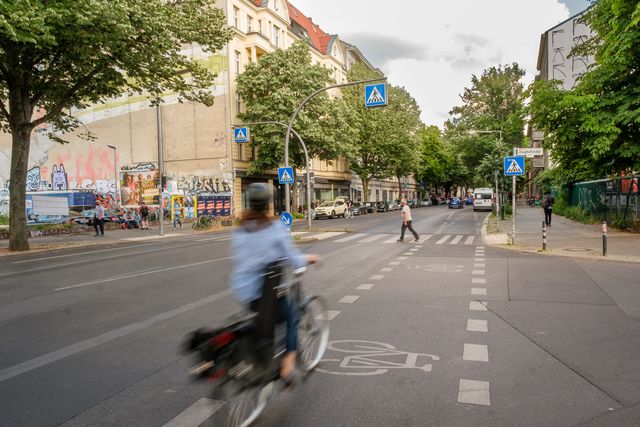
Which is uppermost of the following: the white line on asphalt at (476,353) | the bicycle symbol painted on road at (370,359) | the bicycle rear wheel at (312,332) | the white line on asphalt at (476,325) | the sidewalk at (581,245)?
the bicycle rear wheel at (312,332)

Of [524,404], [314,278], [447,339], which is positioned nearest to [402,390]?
[524,404]

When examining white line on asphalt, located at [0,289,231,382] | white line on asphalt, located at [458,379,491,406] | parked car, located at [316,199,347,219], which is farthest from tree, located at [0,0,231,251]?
parked car, located at [316,199,347,219]

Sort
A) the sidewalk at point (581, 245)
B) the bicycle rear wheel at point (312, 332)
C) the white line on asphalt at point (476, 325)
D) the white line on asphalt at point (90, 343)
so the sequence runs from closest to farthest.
A: the bicycle rear wheel at point (312, 332), the white line on asphalt at point (90, 343), the white line on asphalt at point (476, 325), the sidewalk at point (581, 245)

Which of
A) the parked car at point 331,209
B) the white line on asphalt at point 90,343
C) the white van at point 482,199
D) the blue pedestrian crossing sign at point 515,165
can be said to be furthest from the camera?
the white van at point 482,199

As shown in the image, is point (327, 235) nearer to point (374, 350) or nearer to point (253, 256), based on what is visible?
point (374, 350)

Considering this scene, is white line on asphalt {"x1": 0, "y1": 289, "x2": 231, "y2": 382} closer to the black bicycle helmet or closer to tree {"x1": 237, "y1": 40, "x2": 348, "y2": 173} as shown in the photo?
the black bicycle helmet

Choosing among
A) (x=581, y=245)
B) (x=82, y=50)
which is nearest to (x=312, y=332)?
(x=581, y=245)

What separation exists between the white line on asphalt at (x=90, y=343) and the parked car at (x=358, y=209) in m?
40.3

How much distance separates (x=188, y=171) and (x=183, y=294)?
105ft

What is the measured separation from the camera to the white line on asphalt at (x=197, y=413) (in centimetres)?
341

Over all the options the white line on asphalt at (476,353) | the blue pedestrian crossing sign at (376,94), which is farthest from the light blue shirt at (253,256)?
the blue pedestrian crossing sign at (376,94)

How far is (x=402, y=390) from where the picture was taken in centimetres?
398

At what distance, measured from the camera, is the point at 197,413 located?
11.7 ft

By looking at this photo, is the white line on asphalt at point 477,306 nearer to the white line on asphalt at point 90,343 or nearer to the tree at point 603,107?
the white line on asphalt at point 90,343
